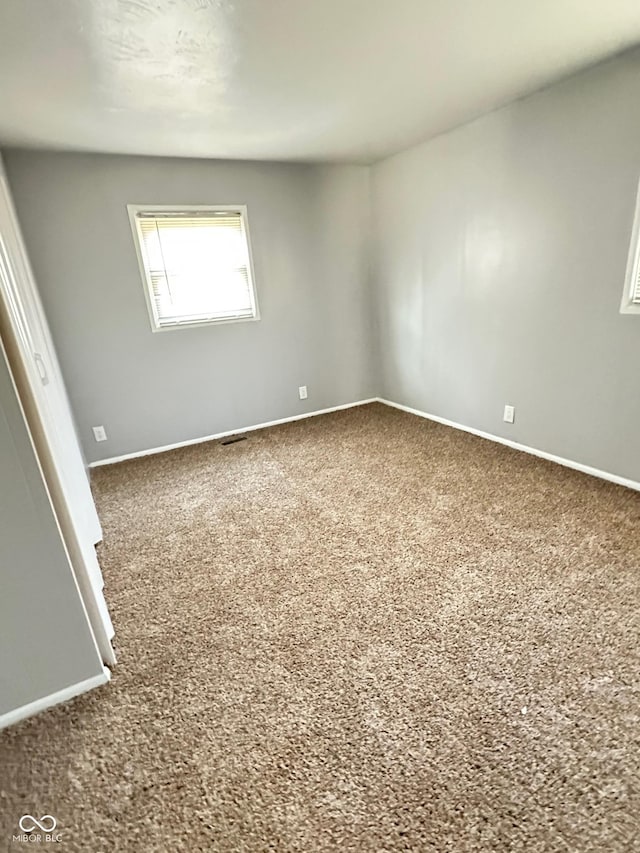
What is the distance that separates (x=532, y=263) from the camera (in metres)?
2.86

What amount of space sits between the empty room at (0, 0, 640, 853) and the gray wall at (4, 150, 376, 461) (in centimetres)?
3

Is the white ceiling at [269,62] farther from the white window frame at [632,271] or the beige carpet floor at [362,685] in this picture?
the beige carpet floor at [362,685]

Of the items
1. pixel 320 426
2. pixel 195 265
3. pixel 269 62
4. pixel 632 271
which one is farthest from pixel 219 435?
pixel 632 271

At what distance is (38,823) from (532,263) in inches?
137

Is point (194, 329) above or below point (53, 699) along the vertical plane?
above

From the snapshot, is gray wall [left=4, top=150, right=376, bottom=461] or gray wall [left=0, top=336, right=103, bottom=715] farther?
gray wall [left=4, top=150, right=376, bottom=461]

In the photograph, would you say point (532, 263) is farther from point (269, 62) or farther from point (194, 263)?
point (194, 263)

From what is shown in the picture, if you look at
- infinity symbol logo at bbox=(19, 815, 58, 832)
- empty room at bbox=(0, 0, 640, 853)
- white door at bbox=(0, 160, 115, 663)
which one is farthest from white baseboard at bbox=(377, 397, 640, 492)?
infinity symbol logo at bbox=(19, 815, 58, 832)

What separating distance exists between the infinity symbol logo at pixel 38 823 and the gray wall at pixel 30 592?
38 centimetres

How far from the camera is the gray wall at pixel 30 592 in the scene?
51.1 inches

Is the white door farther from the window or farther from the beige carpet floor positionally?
the window

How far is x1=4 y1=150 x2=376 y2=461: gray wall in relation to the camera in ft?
10.1

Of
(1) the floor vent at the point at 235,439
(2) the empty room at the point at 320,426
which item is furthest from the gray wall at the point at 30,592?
(1) the floor vent at the point at 235,439

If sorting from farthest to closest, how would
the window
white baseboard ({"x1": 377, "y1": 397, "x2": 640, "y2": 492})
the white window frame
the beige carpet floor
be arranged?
the window
white baseboard ({"x1": 377, "y1": 397, "x2": 640, "y2": 492})
the white window frame
the beige carpet floor
